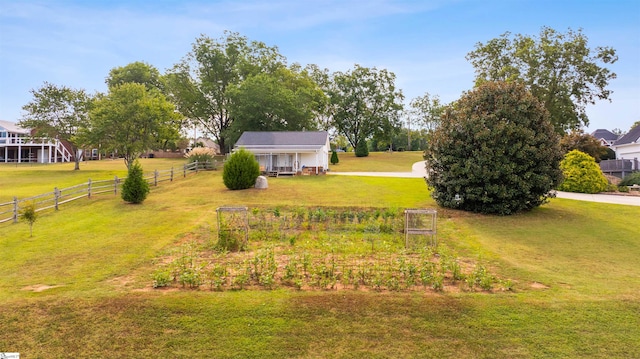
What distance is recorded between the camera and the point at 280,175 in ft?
96.8

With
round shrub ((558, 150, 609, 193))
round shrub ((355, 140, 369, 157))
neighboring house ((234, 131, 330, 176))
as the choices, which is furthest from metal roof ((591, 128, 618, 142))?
neighboring house ((234, 131, 330, 176))

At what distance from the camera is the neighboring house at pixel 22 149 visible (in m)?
46.8

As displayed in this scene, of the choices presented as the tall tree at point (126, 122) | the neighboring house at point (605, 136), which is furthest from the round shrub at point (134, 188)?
the neighboring house at point (605, 136)

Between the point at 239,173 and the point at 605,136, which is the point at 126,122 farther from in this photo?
the point at 605,136

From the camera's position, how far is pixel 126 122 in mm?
29219

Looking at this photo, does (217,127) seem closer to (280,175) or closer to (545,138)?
(280,175)

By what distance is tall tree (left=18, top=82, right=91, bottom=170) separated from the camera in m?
33.9

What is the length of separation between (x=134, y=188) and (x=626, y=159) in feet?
119

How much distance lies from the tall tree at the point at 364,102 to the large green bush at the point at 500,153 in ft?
134

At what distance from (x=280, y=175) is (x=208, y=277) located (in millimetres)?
22762

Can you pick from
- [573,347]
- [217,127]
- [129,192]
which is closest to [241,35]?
[217,127]

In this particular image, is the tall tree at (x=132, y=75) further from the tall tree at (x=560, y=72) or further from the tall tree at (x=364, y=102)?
the tall tree at (x=560, y=72)

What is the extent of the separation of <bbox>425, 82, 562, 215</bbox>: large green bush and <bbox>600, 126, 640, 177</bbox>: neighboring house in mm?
18987

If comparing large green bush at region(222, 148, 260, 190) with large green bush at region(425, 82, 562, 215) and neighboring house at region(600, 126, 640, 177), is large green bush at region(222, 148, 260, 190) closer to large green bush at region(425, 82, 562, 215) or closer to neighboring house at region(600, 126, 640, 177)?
large green bush at region(425, 82, 562, 215)
